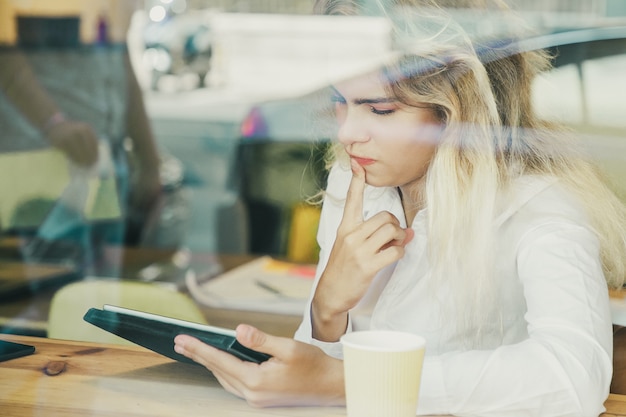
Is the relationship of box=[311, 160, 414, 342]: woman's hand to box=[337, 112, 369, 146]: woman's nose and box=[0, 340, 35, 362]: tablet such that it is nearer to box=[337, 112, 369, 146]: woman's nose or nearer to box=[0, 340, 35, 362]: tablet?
box=[337, 112, 369, 146]: woman's nose

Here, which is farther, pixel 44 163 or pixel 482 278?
pixel 44 163

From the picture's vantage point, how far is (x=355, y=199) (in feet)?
3.90

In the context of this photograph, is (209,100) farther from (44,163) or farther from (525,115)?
(525,115)

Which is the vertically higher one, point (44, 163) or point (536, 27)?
point (536, 27)

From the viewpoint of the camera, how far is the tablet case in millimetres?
987

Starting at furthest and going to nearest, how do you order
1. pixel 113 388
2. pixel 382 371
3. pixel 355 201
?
pixel 355 201 < pixel 113 388 < pixel 382 371

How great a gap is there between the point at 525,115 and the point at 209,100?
307 centimetres

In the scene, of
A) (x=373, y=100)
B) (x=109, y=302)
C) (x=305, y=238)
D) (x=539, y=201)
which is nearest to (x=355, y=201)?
(x=373, y=100)

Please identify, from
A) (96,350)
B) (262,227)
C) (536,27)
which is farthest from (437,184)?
→ (262,227)

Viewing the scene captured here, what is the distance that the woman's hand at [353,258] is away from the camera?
3.70ft

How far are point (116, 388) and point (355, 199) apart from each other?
393 mm

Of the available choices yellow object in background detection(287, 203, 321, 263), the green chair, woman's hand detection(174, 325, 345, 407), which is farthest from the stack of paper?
woman's hand detection(174, 325, 345, 407)

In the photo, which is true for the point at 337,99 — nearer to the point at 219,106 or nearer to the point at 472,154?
the point at 472,154

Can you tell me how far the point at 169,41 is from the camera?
414cm
